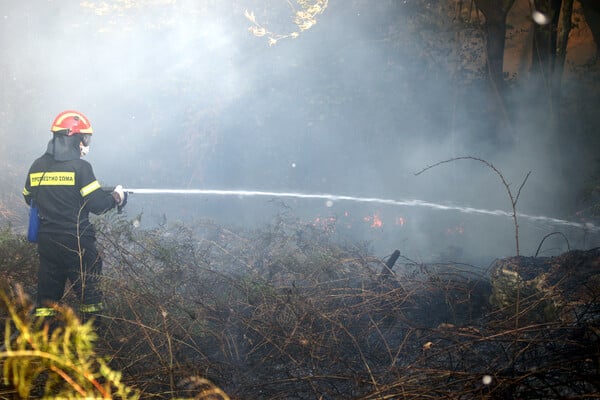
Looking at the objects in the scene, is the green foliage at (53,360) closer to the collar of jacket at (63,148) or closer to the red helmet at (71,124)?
the collar of jacket at (63,148)

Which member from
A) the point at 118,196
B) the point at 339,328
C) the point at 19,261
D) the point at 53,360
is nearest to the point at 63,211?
the point at 118,196

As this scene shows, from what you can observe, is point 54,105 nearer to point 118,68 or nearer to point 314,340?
point 118,68

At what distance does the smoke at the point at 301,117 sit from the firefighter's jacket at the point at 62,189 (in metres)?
7.06

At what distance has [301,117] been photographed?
13734mm

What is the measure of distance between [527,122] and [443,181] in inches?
101

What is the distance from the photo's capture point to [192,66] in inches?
553

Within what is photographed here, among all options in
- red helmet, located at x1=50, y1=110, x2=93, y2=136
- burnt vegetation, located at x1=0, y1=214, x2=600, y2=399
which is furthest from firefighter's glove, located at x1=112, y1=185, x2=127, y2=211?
red helmet, located at x1=50, y1=110, x2=93, y2=136

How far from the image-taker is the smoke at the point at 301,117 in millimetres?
12086

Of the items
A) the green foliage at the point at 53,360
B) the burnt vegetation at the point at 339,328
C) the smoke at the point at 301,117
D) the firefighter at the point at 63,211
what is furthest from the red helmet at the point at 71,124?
the smoke at the point at 301,117

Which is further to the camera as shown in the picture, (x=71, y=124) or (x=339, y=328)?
(x=71, y=124)

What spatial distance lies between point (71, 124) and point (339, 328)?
316cm

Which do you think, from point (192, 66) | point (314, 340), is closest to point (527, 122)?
point (192, 66)

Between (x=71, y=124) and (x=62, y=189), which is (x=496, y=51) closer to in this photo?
(x=71, y=124)

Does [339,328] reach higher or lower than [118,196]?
lower
